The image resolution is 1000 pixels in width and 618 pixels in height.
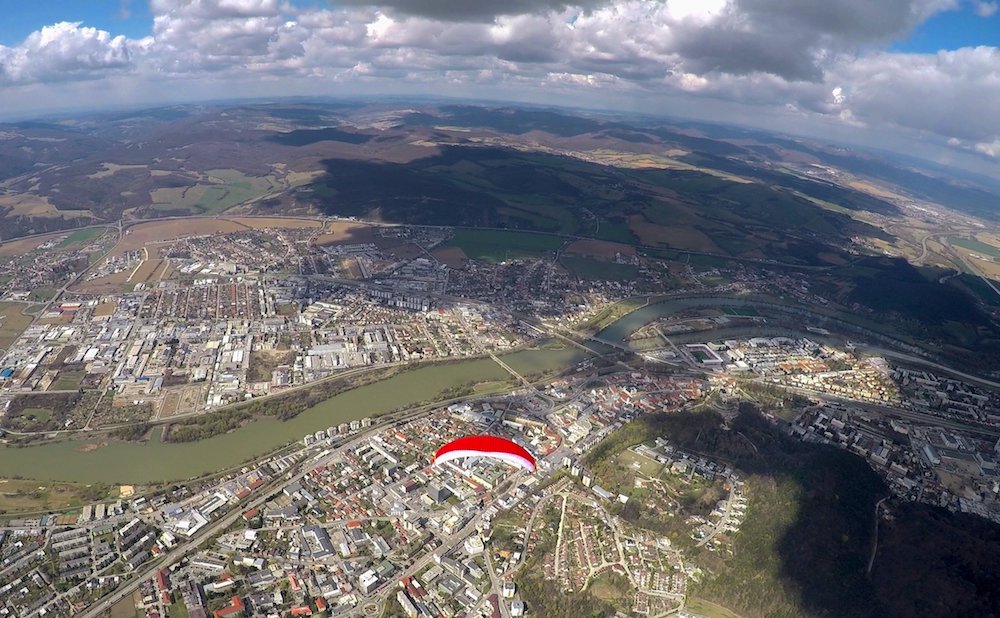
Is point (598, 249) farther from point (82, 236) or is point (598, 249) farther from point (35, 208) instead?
point (35, 208)

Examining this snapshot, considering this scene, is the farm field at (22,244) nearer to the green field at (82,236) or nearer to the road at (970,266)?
the green field at (82,236)

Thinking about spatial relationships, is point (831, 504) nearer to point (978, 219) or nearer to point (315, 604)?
point (315, 604)

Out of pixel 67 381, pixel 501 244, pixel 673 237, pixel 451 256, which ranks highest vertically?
pixel 673 237

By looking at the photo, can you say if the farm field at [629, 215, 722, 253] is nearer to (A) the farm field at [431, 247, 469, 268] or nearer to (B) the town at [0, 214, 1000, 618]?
(B) the town at [0, 214, 1000, 618]

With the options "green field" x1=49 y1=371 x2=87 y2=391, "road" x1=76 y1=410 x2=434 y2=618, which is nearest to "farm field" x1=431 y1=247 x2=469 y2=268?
"road" x1=76 y1=410 x2=434 y2=618

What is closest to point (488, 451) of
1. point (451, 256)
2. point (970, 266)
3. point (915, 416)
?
point (915, 416)

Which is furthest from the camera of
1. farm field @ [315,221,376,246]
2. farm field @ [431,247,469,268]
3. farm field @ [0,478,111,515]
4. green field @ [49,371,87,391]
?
farm field @ [315,221,376,246]
